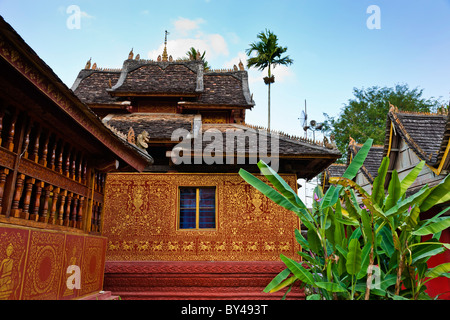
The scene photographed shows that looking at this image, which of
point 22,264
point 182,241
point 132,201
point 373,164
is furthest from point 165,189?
point 373,164

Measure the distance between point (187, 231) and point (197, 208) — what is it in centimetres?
64

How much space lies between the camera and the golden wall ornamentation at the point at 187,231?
7.82 meters

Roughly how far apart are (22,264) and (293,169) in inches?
259

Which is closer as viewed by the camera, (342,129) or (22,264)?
(22,264)

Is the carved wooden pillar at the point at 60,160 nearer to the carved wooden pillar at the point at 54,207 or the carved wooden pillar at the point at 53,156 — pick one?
the carved wooden pillar at the point at 53,156

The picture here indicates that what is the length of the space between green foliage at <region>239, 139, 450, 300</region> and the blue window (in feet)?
12.6

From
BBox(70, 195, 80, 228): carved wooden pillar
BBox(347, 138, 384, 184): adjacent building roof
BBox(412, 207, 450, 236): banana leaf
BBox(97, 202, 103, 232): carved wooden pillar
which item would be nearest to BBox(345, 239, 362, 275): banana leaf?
BBox(412, 207, 450, 236): banana leaf

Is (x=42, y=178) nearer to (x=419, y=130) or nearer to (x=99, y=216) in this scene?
(x=99, y=216)

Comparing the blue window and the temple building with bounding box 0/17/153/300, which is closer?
the temple building with bounding box 0/17/153/300

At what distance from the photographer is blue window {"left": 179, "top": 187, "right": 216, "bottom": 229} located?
8086mm

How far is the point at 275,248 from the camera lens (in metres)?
7.93

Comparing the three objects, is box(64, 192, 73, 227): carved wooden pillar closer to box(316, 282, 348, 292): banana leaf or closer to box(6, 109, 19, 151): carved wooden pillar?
box(6, 109, 19, 151): carved wooden pillar

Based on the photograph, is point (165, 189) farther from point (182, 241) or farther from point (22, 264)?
point (22, 264)

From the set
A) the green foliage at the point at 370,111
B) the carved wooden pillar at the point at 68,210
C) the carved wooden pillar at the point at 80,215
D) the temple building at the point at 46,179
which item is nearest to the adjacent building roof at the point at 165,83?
the temple building at the point at 46,179
